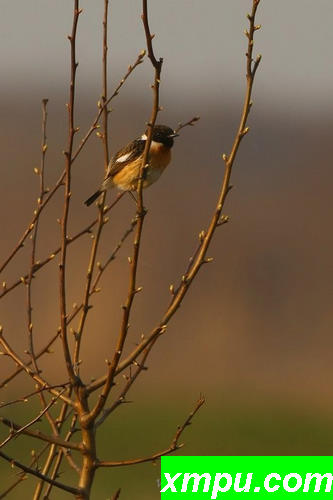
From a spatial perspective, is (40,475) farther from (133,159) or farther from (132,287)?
(133,159)

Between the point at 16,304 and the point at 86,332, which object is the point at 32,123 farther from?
the point at 86,332

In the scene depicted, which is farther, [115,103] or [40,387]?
[115,103]

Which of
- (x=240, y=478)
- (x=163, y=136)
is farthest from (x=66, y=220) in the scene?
(x=163, y=136)

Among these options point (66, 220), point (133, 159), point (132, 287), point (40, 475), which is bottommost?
point (40, 475)

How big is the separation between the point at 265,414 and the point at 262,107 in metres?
33.3

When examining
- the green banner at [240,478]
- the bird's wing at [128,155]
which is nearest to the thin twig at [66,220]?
the green banner at [240,478]

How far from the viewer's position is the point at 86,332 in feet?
137

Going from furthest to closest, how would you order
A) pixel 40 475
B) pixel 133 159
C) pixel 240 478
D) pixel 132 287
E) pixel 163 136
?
pixel 133 159, pixel 163 136, pixel 240 478, pixel 132 287, pixel 40 475

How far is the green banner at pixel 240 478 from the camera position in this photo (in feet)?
15.0

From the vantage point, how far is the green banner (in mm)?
4586

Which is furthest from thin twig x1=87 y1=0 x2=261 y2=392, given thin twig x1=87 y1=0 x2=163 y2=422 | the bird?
the bird

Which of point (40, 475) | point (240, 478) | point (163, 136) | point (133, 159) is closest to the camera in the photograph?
point (40, 475)

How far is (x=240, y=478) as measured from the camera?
4.81 meters

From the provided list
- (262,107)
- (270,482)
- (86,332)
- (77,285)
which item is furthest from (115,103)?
(270,482)
